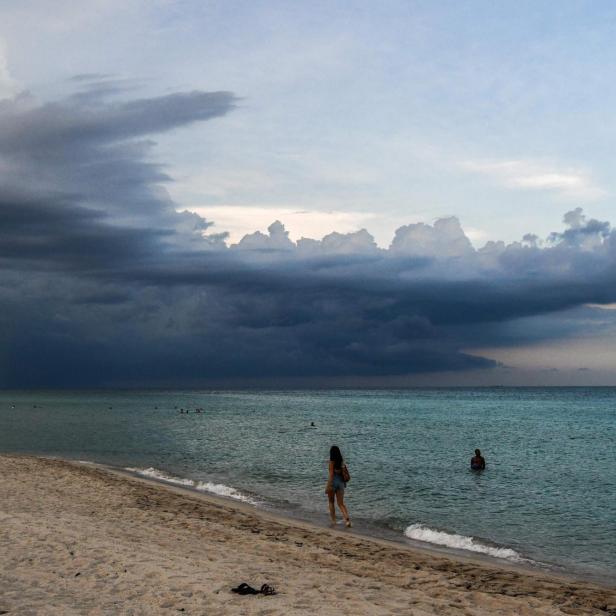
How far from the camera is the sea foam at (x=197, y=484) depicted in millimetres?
26734

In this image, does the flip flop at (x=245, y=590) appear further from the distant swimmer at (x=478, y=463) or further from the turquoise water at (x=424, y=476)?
the distant swimmer at (x=478, y=463)

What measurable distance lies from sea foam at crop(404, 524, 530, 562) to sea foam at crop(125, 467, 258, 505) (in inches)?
304

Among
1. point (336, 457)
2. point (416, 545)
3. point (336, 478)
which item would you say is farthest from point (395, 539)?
point (336, 457)

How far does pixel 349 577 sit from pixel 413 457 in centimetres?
3025

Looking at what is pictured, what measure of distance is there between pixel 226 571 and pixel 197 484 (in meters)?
18.0

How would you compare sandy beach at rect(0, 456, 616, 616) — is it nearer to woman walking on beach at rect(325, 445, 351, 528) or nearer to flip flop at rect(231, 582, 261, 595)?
flip flop at rect(231, 582, 261, 595)

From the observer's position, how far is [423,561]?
15.3m

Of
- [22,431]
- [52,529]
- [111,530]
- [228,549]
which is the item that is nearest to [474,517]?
[228,549]

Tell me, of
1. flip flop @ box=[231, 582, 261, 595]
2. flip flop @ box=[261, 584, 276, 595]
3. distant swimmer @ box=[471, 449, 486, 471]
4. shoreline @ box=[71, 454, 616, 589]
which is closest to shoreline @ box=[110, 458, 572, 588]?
shoreline @ box=[71, 454, 616, 589]

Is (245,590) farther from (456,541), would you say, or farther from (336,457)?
(456,541)

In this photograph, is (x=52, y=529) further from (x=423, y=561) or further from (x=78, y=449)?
(x=78, y=449)

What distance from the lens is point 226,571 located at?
12.6m

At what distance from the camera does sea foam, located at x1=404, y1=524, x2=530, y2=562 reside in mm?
17188

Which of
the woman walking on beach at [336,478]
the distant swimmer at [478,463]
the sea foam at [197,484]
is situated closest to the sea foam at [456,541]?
the woman walking on beach at [336,478]
